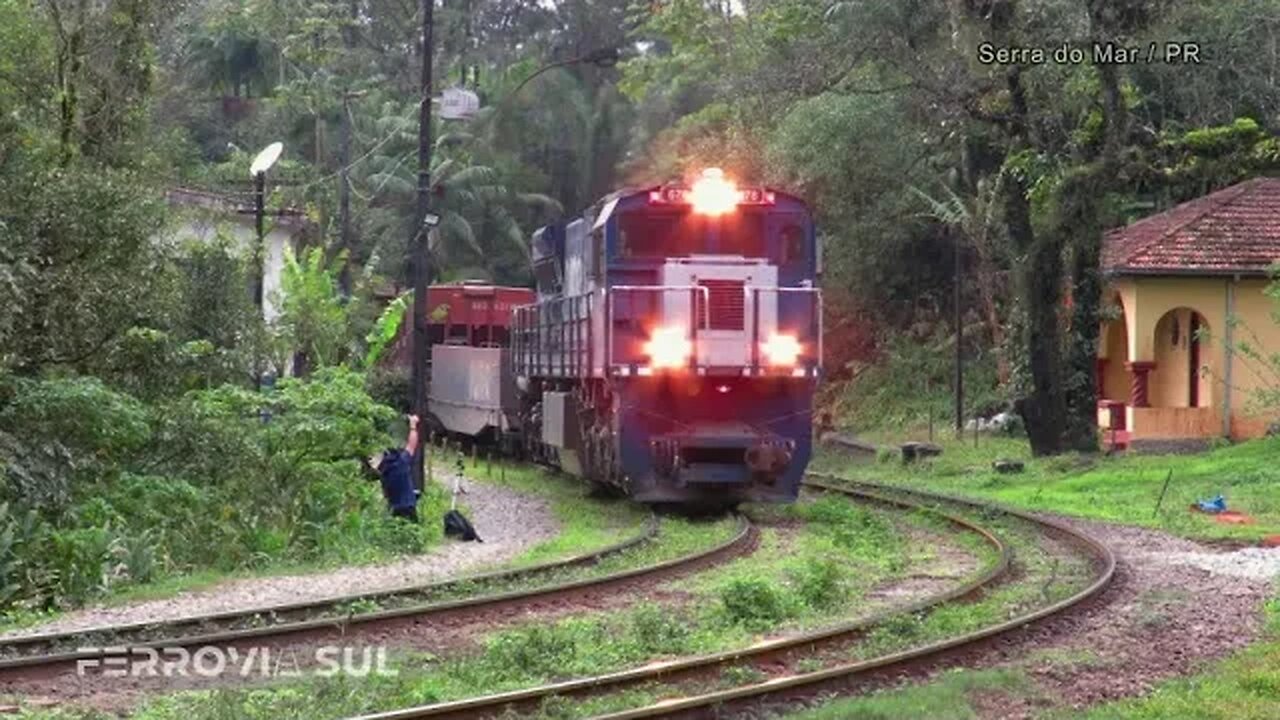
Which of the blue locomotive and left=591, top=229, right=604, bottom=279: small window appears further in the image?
left=591, top=229, right=604, bottom=279: small window

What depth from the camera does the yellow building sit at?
30281 mm

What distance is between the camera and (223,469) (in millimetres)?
17812

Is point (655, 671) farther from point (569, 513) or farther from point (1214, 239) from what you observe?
point (1214, 239)

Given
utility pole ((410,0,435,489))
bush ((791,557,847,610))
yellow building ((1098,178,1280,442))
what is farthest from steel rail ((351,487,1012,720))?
yellow building ((1098,178,1280,442))

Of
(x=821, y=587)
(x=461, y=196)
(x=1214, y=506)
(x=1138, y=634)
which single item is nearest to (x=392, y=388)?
(x=1214, y=506)

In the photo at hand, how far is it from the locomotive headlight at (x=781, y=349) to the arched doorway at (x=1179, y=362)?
13681 millimetres

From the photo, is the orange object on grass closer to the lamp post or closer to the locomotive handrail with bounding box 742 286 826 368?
the locomotive handrail with bounding box 742 286 826 368

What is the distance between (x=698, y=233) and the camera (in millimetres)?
20750

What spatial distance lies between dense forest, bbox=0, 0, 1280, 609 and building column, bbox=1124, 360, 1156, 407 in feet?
4.19

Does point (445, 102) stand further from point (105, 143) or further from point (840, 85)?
point (840, 85)

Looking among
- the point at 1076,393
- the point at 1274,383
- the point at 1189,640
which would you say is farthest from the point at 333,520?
the point at 1274,383

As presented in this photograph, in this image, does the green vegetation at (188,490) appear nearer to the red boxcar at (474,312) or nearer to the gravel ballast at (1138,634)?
the gravel ballast at (1138,634)

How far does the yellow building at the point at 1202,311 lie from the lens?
30.3m

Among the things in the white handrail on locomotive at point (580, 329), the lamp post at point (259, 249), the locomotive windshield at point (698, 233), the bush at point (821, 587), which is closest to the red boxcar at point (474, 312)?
the white handrail on locomotive at point (580, 329)
